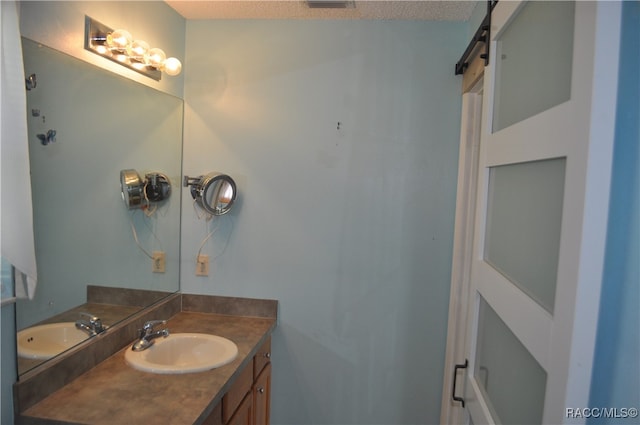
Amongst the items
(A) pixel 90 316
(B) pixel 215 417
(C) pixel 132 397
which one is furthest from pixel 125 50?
(B) pixel 215 417

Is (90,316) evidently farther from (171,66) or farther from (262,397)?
(171,66)

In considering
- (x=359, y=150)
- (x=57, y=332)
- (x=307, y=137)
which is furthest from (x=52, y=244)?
(x=359, y=150)

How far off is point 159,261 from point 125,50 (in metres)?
1.02

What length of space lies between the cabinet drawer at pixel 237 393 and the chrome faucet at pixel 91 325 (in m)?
0.58

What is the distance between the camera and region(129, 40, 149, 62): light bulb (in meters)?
1.57

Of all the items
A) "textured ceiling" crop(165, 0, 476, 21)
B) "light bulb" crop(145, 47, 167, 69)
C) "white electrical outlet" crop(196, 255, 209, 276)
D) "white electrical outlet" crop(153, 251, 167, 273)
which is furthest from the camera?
"white electrical outlet" crop(196, 255, 209, 276)

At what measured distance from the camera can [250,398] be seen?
5.73ft

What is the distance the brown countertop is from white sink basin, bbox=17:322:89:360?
0.45 ft

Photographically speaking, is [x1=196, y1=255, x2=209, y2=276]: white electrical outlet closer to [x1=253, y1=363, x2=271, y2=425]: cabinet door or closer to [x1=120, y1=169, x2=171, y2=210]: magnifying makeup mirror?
[x1=120, y1=169, x2=171, y2=210]: magnifying makeup mirror

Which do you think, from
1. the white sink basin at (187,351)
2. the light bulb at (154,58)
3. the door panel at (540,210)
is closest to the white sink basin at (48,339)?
the white sink basin at (187,351)

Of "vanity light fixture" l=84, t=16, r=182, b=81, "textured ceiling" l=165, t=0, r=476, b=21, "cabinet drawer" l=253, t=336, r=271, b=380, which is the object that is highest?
"textured ceiling" l=165, t=0, r=476, b=21

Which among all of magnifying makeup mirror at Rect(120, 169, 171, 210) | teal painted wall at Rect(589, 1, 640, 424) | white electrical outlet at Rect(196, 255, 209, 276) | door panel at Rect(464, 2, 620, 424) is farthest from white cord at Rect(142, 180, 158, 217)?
teal painted wall at Rect(589, 1, 640, 424)

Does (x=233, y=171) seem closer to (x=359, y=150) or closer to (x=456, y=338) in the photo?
(x=359, y=150)

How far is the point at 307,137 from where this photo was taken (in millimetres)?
2010
